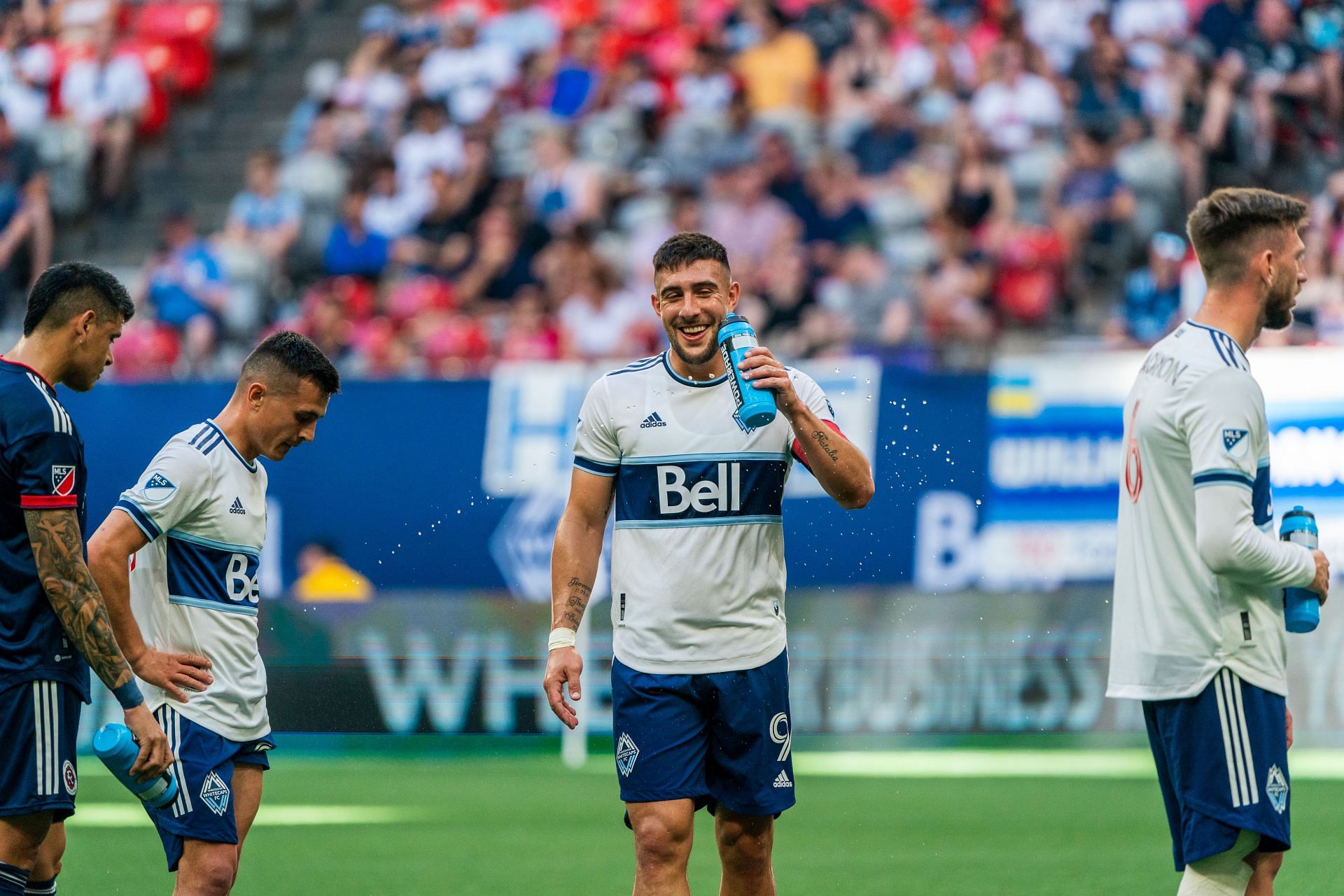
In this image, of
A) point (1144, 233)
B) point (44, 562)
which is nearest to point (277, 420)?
point (44, 562)

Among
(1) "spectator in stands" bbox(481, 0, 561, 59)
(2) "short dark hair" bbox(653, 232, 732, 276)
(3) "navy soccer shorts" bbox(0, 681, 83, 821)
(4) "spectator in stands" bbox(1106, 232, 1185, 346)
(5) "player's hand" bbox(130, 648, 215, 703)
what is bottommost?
(3) "navy soccer shorts" bbox(0, 681, 83, 821)

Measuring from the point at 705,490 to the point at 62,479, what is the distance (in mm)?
1962

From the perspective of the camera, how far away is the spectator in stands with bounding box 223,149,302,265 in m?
18.2

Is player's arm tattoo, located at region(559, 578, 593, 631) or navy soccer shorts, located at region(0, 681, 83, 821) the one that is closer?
navy soccer shorts, located at region(0, 681, 83, 821)

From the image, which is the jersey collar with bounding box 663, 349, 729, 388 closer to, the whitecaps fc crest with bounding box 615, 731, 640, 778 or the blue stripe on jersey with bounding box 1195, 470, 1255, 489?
the whitecaps fc crest with bounding box 615, 731, 640, 778

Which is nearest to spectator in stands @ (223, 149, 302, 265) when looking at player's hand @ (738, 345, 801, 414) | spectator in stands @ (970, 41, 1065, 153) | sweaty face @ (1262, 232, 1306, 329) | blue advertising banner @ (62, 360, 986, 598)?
blue advertising banner @ (62, 360, 986, 598)

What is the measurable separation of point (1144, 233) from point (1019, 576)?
4.13m

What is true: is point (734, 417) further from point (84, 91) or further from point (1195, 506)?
point (84, 91)

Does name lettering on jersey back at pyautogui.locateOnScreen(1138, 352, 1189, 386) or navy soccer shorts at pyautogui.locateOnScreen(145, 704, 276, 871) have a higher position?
name lettering on jersey back at pyautogui.locateOnScreen(1138, 352, 1189, 386)

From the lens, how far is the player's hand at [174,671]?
18.5 feet

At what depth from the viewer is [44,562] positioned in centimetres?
518

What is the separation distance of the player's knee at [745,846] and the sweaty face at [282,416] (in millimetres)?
1904

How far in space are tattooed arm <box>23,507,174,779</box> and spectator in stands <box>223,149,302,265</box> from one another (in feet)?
43.4

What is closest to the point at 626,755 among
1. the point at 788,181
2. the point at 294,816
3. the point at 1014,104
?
the point at 294,816
